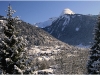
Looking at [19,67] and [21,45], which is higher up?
[21,45]

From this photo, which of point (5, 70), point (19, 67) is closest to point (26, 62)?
point (19, 67)

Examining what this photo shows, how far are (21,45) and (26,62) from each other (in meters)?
1.59

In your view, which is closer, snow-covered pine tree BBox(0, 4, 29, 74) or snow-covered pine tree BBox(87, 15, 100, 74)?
snow-covered pine tree BBox(0, 4, 29, 74)

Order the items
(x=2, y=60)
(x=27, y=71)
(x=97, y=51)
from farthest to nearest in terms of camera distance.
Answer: (x=97, y=51) → (x=2, y=60) → (x=27, y=71)

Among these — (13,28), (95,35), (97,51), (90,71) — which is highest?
(13,28)

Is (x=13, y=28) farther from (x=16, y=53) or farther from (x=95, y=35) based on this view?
(x=95, y=35)

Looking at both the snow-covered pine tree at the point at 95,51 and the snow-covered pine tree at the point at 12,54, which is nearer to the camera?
the snow-covered pine tree at the point at 12,54

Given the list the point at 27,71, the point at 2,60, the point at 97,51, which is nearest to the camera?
the point at 27,71

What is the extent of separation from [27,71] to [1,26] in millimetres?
5182

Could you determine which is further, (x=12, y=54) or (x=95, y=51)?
(x=95, y=51)

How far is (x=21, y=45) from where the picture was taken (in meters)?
18.7

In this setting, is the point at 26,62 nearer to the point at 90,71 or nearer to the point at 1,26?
the point at 1,26

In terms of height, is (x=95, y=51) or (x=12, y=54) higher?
(x=12, y=54)

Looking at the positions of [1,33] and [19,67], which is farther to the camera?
[1,33]
